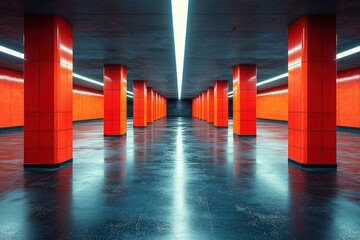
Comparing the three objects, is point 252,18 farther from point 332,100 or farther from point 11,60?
point 11,60

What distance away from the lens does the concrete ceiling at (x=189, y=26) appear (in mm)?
11797

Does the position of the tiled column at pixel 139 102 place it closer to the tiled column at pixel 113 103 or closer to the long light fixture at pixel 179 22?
the tiled column at pixel 113 103

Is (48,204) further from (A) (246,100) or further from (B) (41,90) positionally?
(A) (246,100)

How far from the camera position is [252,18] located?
13445mm

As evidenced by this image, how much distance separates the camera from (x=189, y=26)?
14.7m

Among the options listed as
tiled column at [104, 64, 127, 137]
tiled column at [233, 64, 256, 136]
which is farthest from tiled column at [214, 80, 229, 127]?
tiled column at [104, 64, 127, 137]

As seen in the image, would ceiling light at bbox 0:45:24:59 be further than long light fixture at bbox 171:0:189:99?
Yes

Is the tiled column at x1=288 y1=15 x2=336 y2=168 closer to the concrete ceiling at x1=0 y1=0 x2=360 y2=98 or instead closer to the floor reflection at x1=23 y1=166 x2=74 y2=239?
the concrete ceiling at x1=0 y1=0 x2=360 y2=98

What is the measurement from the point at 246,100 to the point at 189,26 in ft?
48.1

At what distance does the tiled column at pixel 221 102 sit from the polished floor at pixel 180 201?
28167mm

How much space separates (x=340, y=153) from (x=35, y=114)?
15.8 metres

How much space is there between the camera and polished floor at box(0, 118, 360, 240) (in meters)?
5.98

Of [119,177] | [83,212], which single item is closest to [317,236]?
[83,212]

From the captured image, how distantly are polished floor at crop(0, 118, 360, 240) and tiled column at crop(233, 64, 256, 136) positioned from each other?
14477 mm
